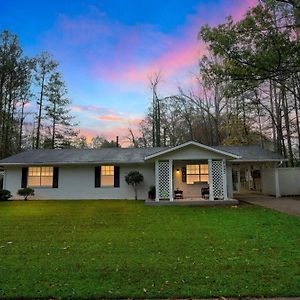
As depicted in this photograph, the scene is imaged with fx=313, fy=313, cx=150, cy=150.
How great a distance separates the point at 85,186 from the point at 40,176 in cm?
299

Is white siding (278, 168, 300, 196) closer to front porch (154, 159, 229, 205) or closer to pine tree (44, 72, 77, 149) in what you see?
front porch (154, 159, 229, 205)

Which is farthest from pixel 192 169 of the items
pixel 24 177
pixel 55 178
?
pixel 24 177

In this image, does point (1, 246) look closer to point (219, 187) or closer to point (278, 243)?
point (278, 243)

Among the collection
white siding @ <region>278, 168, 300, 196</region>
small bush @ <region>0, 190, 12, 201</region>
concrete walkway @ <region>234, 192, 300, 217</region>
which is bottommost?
concrete walkway @ <region>234, 192, 300, 217</region>

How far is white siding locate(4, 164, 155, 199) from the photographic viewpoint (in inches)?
766

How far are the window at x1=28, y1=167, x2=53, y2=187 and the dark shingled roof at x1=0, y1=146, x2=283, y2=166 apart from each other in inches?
23.3

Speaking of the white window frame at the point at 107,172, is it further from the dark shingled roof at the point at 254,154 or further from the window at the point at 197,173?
the dark shingled roof at the point at 254,154

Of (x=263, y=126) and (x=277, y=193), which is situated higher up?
(x=263, y=126)

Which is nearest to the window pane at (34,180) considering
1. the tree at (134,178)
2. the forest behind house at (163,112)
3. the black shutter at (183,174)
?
the tree at (134,178)

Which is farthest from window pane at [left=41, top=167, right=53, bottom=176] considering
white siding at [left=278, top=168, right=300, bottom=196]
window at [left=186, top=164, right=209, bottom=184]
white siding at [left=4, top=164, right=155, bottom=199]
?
white siding at [left=278, top=168, right=300, bottom=196]

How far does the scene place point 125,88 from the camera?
21.5 m

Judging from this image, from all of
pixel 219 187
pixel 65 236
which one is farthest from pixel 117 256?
pixel 219 187

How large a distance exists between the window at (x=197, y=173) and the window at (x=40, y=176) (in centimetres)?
875

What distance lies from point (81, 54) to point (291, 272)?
614 inches
